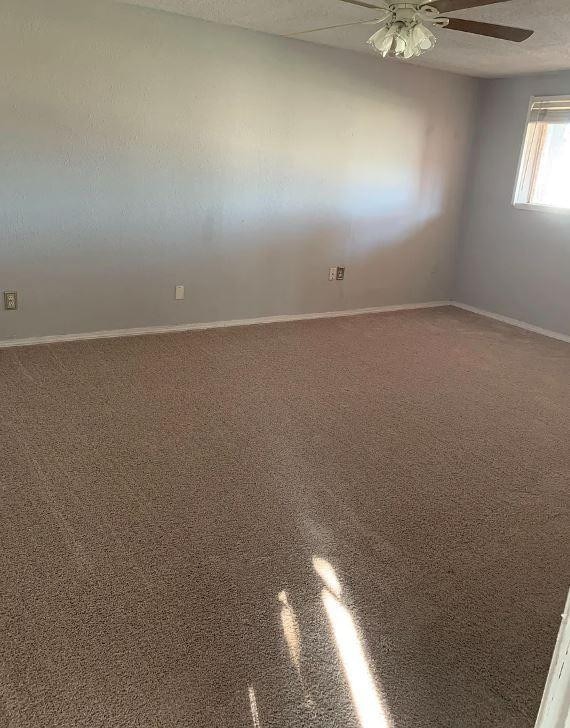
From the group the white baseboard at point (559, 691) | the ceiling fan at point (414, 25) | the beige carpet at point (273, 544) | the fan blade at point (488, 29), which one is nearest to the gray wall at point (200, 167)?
the beige carpet at point (273, 544)

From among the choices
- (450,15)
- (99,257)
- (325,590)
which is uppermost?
(450,15)

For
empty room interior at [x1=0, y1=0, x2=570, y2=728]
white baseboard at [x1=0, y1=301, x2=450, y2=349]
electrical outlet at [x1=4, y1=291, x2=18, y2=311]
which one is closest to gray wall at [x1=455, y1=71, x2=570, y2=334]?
empty room interior at [x1=0, y1=0, x2=570, y2=728]

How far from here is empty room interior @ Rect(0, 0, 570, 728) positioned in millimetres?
1775

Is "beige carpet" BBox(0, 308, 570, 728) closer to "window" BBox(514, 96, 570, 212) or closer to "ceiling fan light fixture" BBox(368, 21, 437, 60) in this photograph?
"ceiling fan light fixture" BBox(368, 21, 437, 60)

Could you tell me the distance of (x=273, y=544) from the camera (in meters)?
2.27

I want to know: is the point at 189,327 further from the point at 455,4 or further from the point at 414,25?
the point at 455,4

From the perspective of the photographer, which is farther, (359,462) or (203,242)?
(203,242)

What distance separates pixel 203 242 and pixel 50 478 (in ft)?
8.13

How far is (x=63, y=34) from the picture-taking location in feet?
12.3

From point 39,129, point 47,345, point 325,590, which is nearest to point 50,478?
point 325,590

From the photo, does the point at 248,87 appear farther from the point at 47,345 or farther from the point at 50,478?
the point at 50,478

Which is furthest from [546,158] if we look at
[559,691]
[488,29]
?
[559,691]

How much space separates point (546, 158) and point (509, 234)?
681 mm

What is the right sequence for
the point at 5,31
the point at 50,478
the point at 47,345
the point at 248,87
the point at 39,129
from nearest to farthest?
the point at 50,478
the point at 5,31
the point at 39,129
the point at 47,345
the point at 248,87
